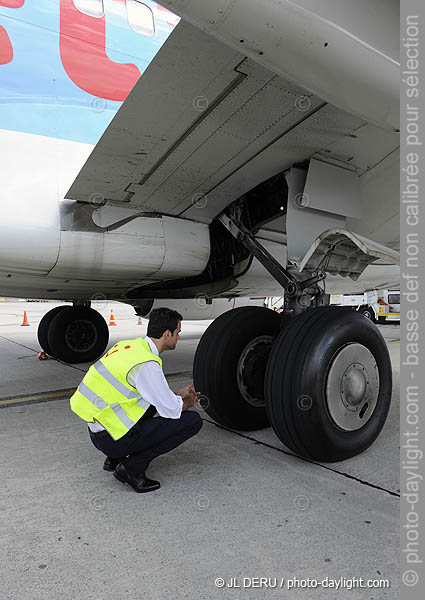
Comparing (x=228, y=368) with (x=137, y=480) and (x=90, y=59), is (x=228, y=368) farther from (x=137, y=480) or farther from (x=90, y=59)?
(x=90, y=59)

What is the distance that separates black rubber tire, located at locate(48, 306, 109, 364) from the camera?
565 centimetres

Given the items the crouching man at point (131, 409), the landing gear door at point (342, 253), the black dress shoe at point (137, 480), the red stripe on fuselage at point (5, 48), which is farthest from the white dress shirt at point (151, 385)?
the red stripe on fuselage at point (5, 48)

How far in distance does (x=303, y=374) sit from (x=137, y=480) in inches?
36.9

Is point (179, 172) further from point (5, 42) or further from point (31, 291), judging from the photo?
point (31, 291)

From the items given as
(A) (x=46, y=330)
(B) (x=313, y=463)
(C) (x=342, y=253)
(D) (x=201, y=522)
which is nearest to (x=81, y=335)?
(A) (x=46, y=330)

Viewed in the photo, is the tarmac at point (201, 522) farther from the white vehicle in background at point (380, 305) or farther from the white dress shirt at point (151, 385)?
the white vehicle in background at point (380, 305)

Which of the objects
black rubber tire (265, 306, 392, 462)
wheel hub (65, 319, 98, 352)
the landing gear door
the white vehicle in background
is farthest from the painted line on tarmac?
the white vehicle in background

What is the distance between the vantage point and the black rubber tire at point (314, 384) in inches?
89.3

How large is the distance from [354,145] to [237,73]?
Answer: 3.01 feet

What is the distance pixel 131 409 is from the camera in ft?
6.75

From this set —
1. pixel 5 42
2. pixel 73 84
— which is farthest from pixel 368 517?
pixel 5 42

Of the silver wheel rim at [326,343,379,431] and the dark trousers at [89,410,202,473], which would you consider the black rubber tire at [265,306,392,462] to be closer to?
the silver wheel rim at [326,343,379,431]

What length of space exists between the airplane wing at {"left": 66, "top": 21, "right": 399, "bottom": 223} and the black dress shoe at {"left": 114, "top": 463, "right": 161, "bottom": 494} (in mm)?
1662

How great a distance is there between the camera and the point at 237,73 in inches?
77.4
